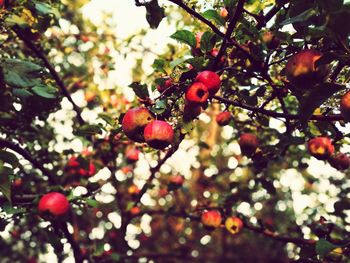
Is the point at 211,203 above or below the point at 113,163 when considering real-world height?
below

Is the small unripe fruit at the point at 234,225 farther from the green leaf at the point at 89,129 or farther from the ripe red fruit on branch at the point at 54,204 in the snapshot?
the green leaf at the point at 89,129

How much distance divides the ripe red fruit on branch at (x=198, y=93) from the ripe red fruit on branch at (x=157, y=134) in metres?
0.17

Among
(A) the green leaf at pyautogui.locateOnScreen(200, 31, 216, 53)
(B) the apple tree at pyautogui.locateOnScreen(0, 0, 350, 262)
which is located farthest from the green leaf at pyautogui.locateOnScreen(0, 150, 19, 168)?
(A) the green leaf at pyautogui.locateOnScreen(200, 31, 216, 53)

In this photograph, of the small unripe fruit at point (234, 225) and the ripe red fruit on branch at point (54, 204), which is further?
the small unripe fruit at point (234, 225)

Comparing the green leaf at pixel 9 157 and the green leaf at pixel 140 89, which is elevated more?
the green leaf at pixel 140 89

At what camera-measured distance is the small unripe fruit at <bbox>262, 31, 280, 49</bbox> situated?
1718 millimetres

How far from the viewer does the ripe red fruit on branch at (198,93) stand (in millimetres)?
1508

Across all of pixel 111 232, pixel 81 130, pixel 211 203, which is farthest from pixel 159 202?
pixel 81 130

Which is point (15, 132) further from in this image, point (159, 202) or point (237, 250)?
point (237, 250)

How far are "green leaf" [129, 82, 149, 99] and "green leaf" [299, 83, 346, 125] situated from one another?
0.72m

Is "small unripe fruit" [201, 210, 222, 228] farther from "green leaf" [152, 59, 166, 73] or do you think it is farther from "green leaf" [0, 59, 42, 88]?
"green leaf" [0, 59, 42, 88]

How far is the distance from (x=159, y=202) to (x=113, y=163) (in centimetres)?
519

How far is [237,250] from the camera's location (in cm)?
1283

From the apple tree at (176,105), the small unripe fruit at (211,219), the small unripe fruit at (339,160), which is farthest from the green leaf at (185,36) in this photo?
the small unripe fruit at (211,219)
